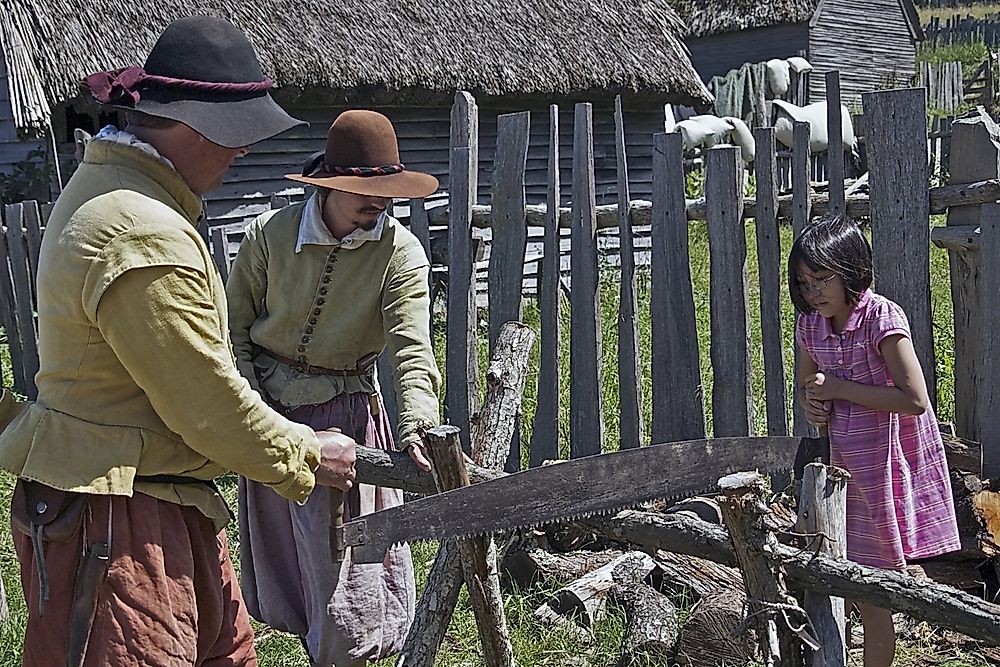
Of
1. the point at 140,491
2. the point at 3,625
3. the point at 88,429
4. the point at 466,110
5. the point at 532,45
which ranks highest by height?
the point at 532,45

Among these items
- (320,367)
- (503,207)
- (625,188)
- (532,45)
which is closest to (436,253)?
(503,207)

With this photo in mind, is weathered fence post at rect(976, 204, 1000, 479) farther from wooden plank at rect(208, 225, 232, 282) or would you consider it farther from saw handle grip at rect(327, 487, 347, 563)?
wooden plank at rect(208, 225, 232, 282)

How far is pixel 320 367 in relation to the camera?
3.48 m

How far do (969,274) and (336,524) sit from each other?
2.63 meters

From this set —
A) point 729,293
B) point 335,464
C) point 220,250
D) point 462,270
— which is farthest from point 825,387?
point 220,250

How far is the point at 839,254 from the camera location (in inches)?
130

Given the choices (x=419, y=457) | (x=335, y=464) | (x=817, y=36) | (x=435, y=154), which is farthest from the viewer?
(x=817, y=36)

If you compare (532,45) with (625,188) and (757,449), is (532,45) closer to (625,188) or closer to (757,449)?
(625,188)

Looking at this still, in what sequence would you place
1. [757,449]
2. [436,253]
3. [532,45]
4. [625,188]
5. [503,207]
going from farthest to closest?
[532,45], [436,253], [503,207], [625,188], [757,449]

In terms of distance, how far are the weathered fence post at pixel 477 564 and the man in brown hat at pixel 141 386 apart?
0.39 m

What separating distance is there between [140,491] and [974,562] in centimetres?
321

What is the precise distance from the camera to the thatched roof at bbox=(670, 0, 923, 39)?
24969mm

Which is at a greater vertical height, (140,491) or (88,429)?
(88,429)

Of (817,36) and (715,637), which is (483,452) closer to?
(715,637)
